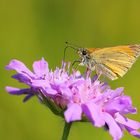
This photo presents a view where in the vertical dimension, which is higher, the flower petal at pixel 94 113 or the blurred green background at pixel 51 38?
the flower petal at pixel 94 113

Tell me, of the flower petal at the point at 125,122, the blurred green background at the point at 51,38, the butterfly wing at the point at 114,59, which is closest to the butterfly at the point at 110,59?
the butterfly wing at the point at 114,59

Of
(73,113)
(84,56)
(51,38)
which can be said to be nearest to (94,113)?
(73,113)

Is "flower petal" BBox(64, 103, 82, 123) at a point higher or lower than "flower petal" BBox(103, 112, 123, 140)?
higher

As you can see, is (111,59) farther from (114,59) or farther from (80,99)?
(80,99)

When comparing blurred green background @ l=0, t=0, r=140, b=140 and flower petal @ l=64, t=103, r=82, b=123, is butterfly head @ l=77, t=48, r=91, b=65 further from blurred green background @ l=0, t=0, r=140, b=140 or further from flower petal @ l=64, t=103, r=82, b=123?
blurred green background @ l=0, t=0, r=140, b=140

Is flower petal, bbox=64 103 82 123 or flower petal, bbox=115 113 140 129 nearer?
flower petal, bbox=64 103 82 123

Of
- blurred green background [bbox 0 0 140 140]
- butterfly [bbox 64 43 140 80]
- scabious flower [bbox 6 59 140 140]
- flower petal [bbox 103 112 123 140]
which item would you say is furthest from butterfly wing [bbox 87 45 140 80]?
blurred green background [bbox 0 0 140 140]

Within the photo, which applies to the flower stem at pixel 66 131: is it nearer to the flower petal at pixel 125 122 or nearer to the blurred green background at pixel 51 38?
the flower petal at pixel 125 122

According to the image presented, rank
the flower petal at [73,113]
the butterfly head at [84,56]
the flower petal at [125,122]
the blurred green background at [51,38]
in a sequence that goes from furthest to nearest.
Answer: the blurred green background at [51,38] < the butterfly head at [84,56] < the flower petal at [125,122] < the flower petal at [73,113]
